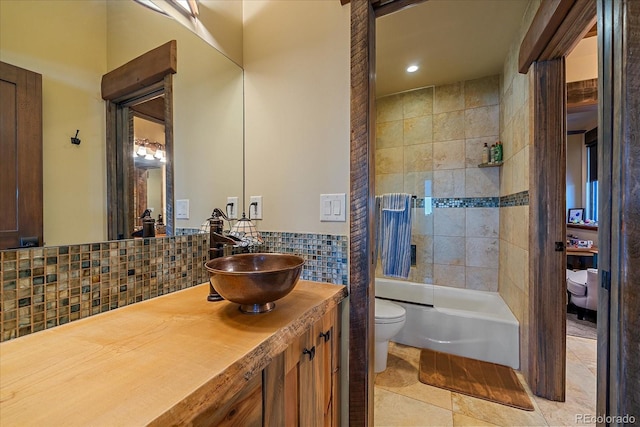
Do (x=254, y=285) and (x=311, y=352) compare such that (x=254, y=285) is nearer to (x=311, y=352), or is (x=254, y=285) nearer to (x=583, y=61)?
(x=311, y=352)

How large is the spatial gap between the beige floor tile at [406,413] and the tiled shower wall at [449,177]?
52.5 inches

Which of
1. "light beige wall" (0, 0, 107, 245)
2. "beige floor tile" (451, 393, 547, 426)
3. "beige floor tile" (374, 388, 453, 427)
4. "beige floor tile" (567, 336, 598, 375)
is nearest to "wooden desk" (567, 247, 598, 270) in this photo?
"beige floor tile" (567, 336, 598, 375)

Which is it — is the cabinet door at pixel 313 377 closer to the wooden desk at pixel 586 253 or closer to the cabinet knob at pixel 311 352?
the cabinet knob at pixel 311 352

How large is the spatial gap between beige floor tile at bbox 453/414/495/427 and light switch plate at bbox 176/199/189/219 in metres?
1.83

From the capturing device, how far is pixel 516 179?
2035mm

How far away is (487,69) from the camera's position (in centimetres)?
248

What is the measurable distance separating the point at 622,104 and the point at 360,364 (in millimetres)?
1306

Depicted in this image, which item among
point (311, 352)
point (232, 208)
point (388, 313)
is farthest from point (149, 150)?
point (388, 313)

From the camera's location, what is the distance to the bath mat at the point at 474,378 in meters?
1.62

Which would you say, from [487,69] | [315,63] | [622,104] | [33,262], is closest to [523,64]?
[487,69]

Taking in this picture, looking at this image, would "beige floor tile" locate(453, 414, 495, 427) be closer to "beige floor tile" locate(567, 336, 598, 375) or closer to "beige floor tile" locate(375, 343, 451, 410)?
"beige floor tile" locate(375, 343, 451, 410)

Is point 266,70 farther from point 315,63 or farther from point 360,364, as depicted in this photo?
point 360,364

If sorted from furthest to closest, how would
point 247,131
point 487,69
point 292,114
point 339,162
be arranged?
point 487,69 < point 247,131 < point 292,114 < point 339,162

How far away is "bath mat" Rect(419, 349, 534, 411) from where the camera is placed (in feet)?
5.33
